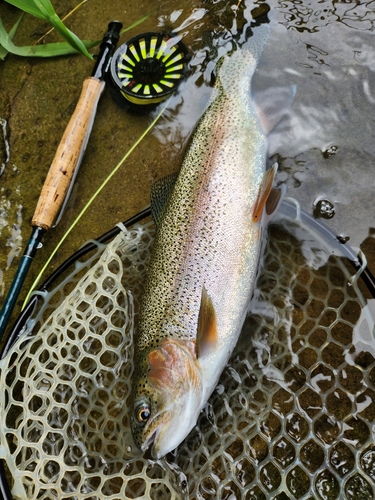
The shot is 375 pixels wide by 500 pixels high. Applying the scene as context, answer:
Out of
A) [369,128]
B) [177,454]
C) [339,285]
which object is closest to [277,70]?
[369,128]

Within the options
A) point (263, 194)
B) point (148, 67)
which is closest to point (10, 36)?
point (148, 67)

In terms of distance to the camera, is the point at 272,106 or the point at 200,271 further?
the point at 272,106

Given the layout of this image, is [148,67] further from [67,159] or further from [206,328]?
[206,328]

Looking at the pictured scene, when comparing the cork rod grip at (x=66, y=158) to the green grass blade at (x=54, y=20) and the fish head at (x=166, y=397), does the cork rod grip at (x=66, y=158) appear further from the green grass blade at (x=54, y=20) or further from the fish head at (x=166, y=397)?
the fish head at (x=166, y=397)

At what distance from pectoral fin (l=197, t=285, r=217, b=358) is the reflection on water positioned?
260mm

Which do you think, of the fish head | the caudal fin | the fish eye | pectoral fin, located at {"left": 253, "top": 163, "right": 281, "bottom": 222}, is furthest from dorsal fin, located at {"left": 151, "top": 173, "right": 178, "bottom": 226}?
the fish eye

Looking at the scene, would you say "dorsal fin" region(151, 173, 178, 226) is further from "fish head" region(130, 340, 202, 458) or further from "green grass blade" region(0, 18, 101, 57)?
"green grass blade" region(0, 18, 101, 57)

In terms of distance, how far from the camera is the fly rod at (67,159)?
7.44 feet

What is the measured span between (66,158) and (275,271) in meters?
1.20

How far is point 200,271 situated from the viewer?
196cm

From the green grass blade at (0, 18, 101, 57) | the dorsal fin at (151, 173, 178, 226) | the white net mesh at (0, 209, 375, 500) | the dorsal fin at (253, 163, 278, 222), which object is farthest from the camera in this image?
the green grass blade at (0, 18, 101, 57)

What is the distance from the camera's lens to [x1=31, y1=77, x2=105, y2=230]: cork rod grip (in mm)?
2340

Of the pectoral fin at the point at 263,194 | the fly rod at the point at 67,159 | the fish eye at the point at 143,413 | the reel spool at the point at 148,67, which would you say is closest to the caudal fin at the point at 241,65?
the reel spool at the point at 148,67

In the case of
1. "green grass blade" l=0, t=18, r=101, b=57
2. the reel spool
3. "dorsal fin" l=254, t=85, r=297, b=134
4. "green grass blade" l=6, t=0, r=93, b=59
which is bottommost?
"dorsal fin" l=254, t=85, r=297, b=134
